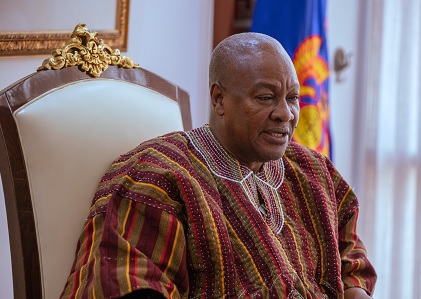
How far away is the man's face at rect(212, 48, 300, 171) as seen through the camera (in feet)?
6.15

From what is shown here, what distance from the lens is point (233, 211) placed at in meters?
1.86

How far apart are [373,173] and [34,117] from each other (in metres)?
2.47

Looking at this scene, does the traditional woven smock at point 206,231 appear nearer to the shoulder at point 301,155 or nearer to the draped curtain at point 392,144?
the shoulder at point 301,155

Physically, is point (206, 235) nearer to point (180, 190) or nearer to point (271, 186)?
point (180, 190)

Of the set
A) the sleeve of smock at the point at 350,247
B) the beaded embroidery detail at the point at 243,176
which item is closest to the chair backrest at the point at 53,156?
the beaded embroidery detail at the point at 243,176

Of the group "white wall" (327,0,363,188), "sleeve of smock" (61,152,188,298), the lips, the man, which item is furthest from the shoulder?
"white wall" (327,0,363,188)

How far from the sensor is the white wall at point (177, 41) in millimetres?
2695

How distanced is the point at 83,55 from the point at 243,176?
509 mm

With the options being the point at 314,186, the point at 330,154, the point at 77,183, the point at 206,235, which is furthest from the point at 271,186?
the point at 330,154

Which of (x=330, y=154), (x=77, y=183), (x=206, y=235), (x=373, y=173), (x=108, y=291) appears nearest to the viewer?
(x=108, y=291)

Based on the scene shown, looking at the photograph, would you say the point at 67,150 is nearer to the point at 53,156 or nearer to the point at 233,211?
the point at 53,156

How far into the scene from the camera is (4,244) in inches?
82.0

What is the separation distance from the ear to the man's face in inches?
0.7

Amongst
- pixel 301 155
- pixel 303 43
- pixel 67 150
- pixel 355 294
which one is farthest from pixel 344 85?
pixel 67 150
